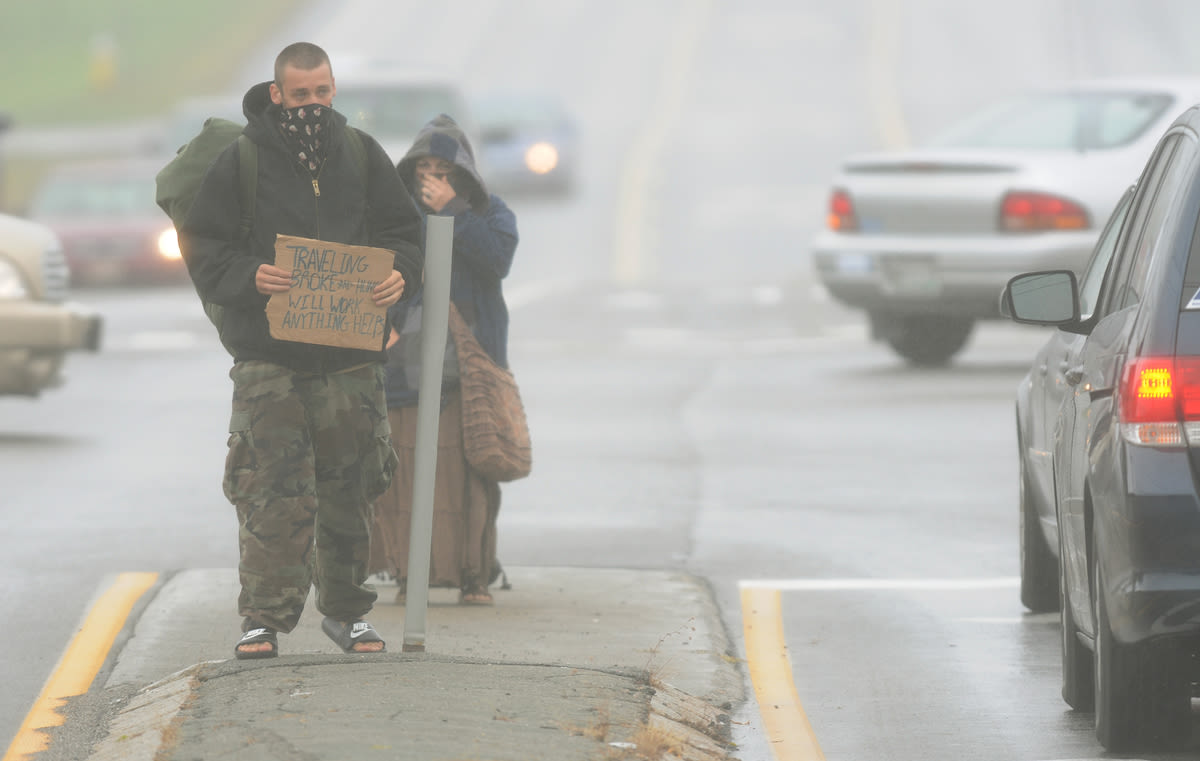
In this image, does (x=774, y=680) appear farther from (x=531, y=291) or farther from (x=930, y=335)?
(x=531, y=291)

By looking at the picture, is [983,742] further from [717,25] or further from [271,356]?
[717,25]

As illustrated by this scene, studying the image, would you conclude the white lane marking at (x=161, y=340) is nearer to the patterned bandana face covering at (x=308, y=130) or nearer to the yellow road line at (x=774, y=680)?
the yellow road line at (x=774, y=680)

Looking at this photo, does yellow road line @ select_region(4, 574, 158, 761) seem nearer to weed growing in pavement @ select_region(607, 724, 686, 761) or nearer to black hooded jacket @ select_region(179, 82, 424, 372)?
black hooded jacket @ select_region(179, 82, 424, 372)

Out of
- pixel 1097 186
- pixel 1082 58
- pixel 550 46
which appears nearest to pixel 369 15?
pixel 550 46

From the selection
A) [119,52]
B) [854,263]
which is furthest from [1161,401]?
[119,52]

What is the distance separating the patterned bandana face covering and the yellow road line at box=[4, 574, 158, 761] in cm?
166

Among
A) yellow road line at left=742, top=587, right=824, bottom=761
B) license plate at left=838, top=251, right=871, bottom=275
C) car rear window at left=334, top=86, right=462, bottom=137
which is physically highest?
car rear window at left=334, top=86, right=462, bottom=137

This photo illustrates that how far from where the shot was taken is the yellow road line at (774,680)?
640 centimetres

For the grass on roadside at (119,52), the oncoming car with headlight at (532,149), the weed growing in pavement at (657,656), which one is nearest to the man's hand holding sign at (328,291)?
the weed growing in pavement at (657,656)

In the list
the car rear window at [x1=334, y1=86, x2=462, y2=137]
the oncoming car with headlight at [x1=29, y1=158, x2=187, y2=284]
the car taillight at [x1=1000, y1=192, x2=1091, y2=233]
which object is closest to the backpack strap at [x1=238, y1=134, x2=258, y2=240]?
the car taillight at [x1=1000, y1=192, x2=1091, y2=233]

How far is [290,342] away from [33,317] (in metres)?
7.10

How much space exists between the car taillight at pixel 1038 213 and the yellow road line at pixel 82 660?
825 centimetres

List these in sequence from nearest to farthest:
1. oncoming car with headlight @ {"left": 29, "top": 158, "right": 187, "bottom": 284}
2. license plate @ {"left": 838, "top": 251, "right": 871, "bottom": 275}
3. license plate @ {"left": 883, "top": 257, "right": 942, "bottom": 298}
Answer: license plate @ {"left": 883, "top": 257, "right": 942, "bottom": 298}
license plate @ {"left": 838, "top": 251, "right": 871, "bottom": 275}
oncoming car with headlight @ {"left": 29, "top": 158, "right": 187, "bottom": 284}

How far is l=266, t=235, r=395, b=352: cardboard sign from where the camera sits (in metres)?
6.49
